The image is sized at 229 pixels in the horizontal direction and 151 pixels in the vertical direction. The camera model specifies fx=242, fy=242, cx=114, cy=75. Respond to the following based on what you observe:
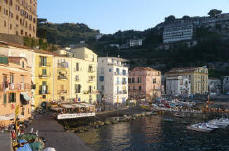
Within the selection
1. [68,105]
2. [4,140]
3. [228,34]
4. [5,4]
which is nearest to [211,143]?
[68,105]

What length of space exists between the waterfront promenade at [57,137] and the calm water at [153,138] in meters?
3.77

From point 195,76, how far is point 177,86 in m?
13.7

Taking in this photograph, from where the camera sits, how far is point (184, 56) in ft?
561

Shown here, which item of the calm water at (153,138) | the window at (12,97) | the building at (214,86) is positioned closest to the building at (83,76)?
the calm water at (153,138)

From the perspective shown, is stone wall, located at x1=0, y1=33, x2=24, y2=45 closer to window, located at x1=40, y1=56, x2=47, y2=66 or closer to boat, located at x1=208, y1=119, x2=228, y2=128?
window, located at x1=40, y1=56, x2=47, y2=66

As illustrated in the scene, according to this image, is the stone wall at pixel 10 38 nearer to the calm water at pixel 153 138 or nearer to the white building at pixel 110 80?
the white building at pixel 110 80

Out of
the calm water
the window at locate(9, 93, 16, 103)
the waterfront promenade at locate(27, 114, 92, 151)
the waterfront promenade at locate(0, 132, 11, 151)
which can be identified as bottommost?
the calm water

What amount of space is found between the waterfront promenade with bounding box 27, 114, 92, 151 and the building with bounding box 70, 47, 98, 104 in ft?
65.0

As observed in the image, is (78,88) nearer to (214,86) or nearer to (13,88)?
(13,88)

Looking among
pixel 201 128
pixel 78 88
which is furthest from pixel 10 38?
pixel 201 128

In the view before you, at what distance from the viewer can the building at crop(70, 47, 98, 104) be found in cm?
6256

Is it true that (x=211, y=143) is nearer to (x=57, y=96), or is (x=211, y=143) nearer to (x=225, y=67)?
(x=57, y=96)

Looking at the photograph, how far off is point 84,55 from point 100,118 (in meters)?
20.8

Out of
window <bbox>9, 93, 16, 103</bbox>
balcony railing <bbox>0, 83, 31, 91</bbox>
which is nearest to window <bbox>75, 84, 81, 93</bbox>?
balcony railing <bbox>0, 83, 31, 91</bbox>
